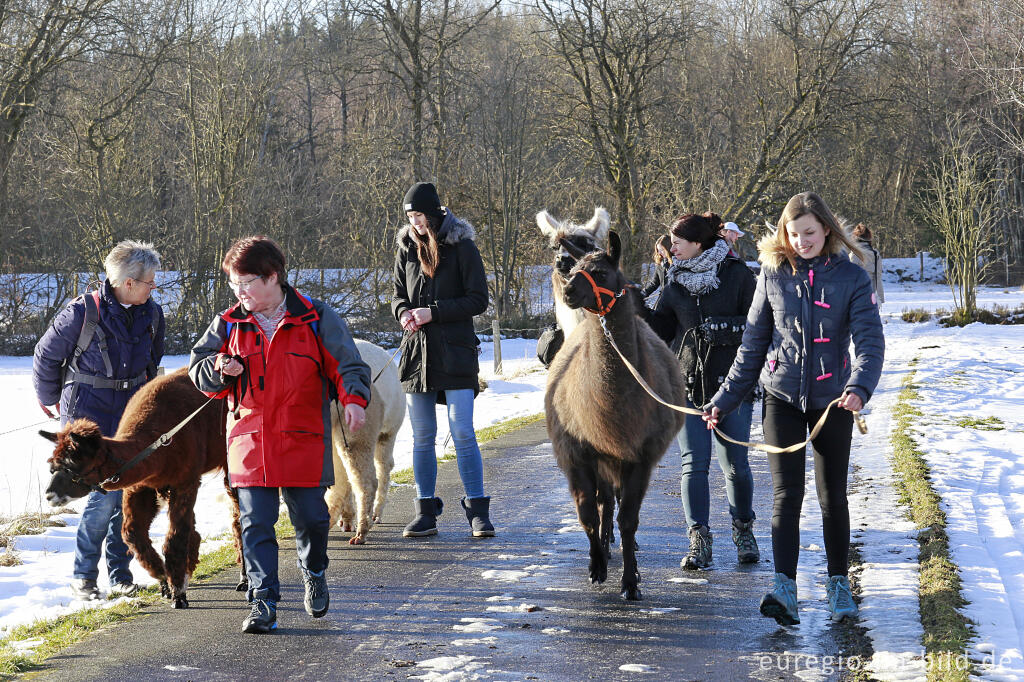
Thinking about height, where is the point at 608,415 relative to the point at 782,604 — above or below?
above

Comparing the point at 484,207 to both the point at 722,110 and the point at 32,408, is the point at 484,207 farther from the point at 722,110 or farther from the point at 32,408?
the point at 32,408

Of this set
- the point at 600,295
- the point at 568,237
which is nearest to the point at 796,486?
the point at 600,295

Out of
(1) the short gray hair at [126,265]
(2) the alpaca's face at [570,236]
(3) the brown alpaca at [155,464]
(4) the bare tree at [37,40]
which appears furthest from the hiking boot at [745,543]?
(4) the bare tree at [37,40]

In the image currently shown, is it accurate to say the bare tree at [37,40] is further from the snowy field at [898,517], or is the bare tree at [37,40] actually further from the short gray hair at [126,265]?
the short gray hair at [126,265]

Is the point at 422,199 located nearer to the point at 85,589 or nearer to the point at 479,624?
the point at 479,624

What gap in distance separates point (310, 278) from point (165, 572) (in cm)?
1724

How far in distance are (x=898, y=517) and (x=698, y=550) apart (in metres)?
1.63

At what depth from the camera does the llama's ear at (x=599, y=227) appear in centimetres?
523

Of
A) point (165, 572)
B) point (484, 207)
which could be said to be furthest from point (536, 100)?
point (165, 572)

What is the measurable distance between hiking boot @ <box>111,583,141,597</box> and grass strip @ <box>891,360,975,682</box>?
3.84 meters

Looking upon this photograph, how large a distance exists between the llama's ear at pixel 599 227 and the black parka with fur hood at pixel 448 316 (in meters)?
1.15

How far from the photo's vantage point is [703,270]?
18.5 feet

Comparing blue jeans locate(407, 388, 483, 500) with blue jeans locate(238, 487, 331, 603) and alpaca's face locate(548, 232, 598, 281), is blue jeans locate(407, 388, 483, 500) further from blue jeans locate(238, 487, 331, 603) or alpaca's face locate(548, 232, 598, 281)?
blue jeans locate(238, 487, 331, 603)

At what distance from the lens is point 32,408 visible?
1383 cm
